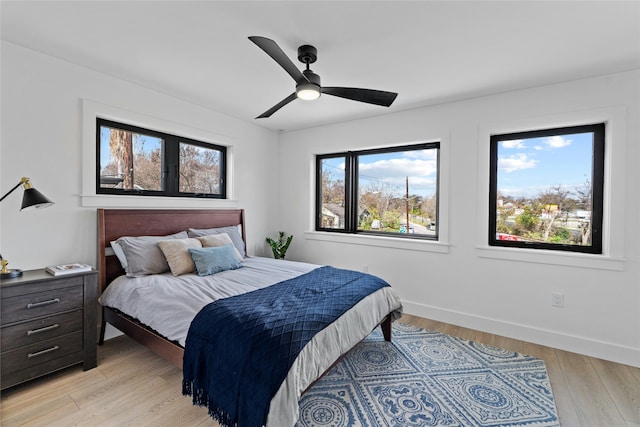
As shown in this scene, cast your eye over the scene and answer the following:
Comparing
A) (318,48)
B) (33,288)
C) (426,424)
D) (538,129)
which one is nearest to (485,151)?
(538,129)

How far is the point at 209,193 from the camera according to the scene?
3.79 metres

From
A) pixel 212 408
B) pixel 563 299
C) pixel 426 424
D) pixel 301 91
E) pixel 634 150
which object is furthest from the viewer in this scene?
pixel 563 299

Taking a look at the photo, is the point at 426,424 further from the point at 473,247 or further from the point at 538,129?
the point at 538,129

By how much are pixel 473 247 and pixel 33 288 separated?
3850 millimetres

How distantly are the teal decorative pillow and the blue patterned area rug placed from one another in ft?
4.43

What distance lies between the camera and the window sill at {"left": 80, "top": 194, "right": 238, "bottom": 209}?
266 cm

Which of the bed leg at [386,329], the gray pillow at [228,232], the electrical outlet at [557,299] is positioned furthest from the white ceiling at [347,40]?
the bed leg at [386,329]

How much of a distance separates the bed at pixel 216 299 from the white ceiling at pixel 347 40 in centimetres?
139

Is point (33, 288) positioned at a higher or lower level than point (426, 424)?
higher

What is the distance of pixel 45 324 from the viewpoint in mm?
2092

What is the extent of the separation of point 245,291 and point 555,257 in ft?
9.45

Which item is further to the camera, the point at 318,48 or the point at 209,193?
the point at 209,193

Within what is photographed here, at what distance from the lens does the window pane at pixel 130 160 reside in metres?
2.84

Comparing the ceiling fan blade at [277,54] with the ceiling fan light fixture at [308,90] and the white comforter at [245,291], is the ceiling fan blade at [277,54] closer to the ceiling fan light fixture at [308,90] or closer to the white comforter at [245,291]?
the ceiling fan light fixture at [308,90]
